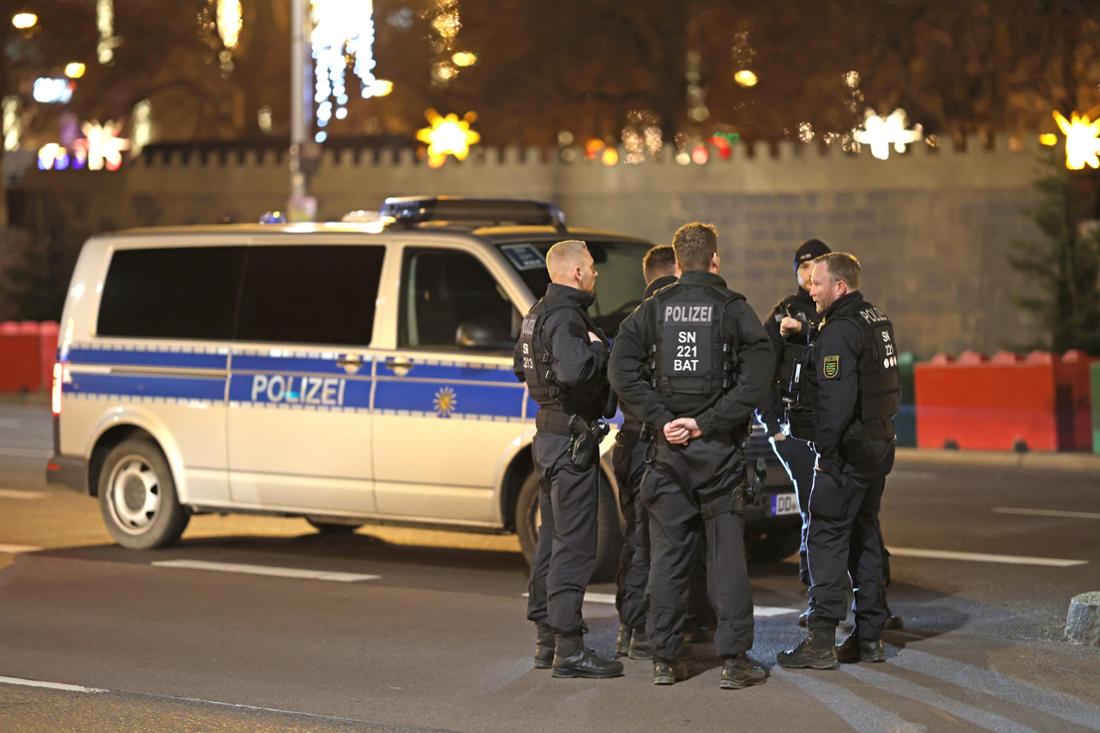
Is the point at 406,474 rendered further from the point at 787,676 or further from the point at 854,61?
the point at 854,61

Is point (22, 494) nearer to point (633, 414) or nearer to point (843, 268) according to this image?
point (633, 414)

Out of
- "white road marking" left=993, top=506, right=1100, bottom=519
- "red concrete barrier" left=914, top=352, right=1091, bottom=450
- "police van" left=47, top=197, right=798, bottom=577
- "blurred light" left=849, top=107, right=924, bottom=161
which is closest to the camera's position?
"police van" left=47, top=197, right=798, bottom=577

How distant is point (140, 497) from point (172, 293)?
1.28 meters

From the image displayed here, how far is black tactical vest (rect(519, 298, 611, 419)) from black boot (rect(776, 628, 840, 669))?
1.27 metres

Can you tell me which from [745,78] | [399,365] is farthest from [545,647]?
[745,78]

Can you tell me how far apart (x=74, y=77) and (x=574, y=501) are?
157 feet

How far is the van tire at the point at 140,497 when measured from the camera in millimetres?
11930

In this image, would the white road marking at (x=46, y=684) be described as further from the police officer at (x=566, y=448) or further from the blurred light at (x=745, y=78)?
the blurred light at (x=745, y=78)

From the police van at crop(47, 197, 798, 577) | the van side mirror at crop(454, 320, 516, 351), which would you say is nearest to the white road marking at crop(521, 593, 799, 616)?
the police van at crop(47, 197, 798, 577)

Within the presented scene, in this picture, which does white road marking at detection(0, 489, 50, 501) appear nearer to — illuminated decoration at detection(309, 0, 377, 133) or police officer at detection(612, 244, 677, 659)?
police officer at detection(612, 244, 677, 659)

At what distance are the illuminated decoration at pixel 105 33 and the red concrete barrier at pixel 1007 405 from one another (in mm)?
38560

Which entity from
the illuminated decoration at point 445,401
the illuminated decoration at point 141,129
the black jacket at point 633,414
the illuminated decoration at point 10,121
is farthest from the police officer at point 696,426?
the illuminated decoration at point 141,129

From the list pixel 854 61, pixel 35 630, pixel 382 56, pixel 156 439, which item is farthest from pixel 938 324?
pixel 35 630

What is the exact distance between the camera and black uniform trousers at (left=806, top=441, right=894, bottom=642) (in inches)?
312
